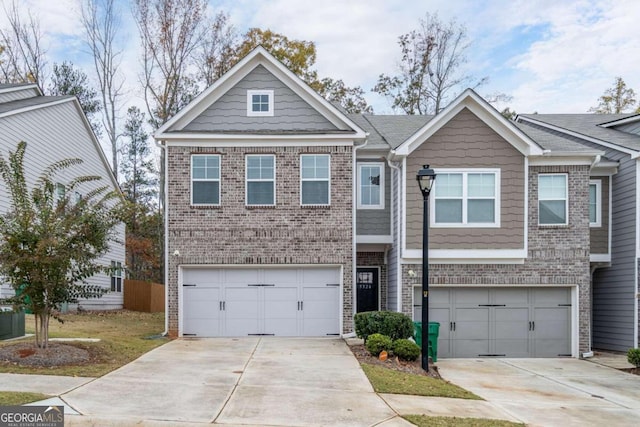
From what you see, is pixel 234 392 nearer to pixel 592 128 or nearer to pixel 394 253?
pixel 394 253

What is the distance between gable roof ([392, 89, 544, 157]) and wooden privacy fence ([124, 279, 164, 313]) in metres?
15.0

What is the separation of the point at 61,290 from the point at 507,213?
1084cm

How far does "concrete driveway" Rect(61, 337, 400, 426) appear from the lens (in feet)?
24.7

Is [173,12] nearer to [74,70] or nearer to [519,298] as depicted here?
[74,70]

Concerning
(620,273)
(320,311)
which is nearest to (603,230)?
(620,273)

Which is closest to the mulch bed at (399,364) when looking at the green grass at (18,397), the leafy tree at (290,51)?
the green grass at (18,397)

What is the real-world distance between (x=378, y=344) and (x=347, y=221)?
4.28m

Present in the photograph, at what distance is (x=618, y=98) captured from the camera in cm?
3553

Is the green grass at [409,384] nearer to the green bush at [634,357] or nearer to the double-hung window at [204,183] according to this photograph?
the green bush at [634,357]

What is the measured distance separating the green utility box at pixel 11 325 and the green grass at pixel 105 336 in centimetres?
62

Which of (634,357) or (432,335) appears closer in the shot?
(634,357)

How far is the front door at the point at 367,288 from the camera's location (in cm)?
1748

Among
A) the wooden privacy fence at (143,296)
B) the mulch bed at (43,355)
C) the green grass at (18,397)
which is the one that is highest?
the green grass at (18,397)

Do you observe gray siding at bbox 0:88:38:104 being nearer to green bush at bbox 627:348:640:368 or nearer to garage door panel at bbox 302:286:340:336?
garage door panel at bbox 302:286:340:336
